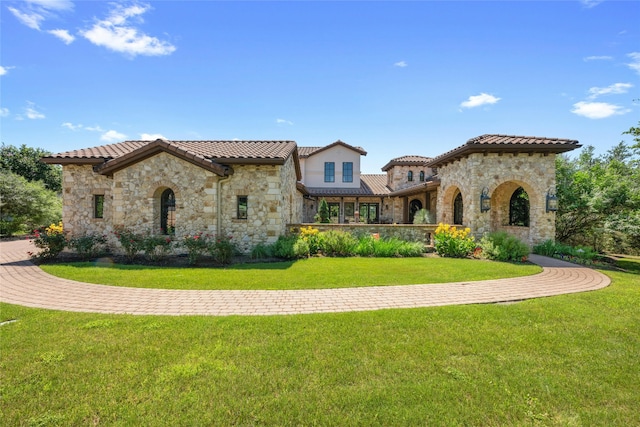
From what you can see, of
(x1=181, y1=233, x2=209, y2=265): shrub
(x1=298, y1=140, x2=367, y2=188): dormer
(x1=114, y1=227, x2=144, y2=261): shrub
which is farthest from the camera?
(x1=298, y1=140, x2=367, y2=188): dormer

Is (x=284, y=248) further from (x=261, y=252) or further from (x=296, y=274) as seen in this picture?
(x=296, y=274)

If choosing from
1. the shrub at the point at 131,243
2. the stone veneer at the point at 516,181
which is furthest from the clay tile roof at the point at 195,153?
the stone veneer at the point at 516,181

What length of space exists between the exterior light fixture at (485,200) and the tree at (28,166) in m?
41.1

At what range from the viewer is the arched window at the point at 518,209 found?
16219 millimetres

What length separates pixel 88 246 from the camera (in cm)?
1121

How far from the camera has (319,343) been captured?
4203 millimetres

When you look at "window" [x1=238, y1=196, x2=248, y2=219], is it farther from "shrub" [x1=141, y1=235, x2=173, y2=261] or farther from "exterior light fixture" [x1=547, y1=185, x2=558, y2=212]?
"exterior light fixture" [x1=547, y1=185, x2=558, y2=212]

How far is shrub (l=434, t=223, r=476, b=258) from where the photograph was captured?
12.1 metres

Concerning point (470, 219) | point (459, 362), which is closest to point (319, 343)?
point (459, 362)

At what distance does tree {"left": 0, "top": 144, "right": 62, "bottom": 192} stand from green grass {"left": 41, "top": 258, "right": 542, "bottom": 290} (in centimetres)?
3263

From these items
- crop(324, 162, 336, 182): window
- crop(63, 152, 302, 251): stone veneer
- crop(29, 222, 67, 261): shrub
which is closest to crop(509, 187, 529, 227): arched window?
crop(63, 152, 302, 251): stone veneer

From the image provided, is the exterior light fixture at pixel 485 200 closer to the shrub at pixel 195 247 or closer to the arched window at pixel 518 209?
the arched window at pixel 518 209

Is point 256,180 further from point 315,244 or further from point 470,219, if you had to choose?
point 470,219

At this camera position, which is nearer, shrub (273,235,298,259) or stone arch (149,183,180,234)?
shrub (273,235,298,259)
